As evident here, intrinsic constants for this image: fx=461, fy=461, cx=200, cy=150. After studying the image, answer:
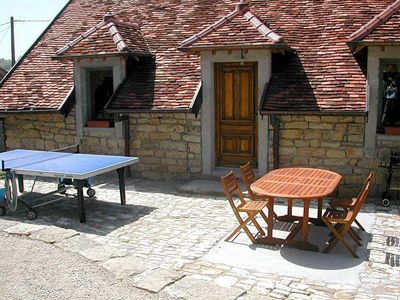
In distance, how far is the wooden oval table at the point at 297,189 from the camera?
6672mm

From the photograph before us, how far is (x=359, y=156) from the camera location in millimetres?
9891

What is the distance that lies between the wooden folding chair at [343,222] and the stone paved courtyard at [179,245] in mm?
193

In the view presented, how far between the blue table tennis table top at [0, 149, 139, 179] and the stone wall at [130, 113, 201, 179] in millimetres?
2127

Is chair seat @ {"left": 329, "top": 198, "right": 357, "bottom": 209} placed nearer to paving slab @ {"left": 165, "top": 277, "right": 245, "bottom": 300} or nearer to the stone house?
the stone house

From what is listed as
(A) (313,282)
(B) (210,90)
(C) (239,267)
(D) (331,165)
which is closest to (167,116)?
(B) (210,90)

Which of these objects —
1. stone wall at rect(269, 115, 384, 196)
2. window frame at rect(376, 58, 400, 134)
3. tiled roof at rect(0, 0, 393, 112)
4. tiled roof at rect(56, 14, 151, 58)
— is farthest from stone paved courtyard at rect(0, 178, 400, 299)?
tiled roof at rect(56, 14, 151, 58)

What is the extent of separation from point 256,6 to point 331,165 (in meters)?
5.44

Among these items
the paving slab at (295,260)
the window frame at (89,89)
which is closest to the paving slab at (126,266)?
the paving slab at (295,260)

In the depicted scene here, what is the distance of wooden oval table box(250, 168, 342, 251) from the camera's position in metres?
6.67

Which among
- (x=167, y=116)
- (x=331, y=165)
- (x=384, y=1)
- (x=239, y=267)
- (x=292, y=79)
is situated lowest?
(x=239, y=267)

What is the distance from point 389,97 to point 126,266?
22.4ft

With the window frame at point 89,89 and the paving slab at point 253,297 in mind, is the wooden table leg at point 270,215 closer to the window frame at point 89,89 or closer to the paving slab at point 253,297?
the paving slab at point 253,297

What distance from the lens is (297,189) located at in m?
6.97

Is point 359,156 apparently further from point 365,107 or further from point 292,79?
point 292,79
